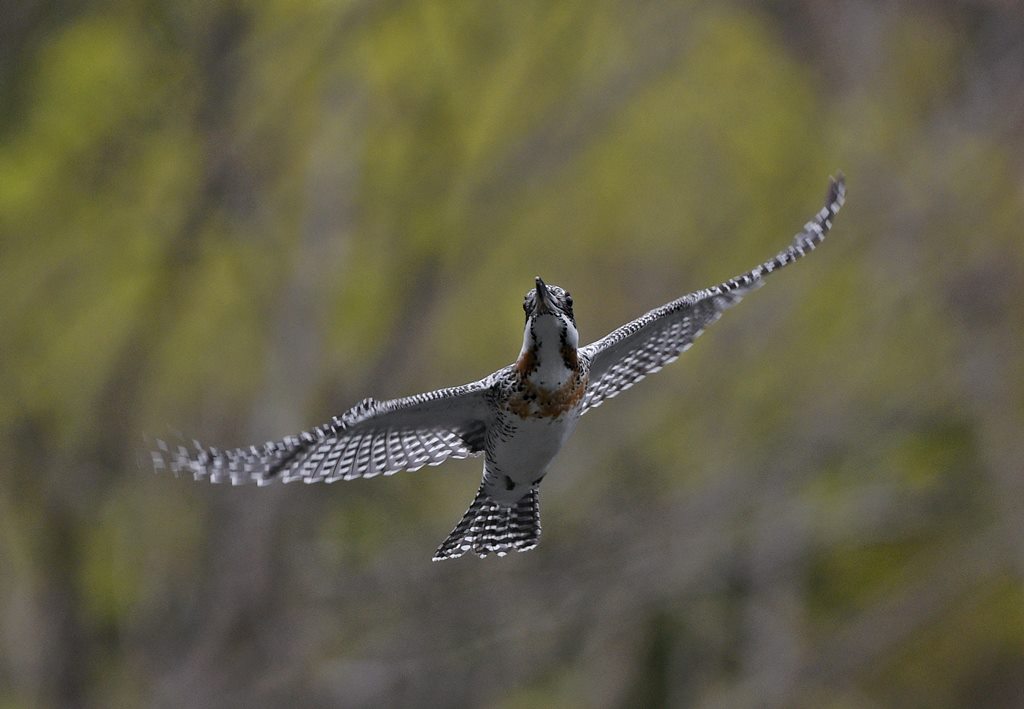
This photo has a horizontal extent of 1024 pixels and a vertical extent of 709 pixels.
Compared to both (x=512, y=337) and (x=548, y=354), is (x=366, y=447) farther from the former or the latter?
(x=512, y=337)

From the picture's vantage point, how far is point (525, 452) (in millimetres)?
5258

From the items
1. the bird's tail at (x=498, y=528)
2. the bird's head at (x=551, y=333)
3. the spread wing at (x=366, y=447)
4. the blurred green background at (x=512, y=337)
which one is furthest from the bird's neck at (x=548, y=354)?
the blurred green background at (x=512, y=337)

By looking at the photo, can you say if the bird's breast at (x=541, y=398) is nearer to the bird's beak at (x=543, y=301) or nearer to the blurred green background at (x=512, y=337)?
the bird's beak at (x=543, y=301)

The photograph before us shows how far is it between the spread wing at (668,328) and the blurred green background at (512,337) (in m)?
4.30

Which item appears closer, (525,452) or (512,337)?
(525,452)

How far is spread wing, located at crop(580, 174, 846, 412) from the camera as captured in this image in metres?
5.40

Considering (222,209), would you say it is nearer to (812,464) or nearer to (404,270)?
(404,270)

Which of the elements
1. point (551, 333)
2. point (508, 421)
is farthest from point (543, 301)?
point (508, 421)

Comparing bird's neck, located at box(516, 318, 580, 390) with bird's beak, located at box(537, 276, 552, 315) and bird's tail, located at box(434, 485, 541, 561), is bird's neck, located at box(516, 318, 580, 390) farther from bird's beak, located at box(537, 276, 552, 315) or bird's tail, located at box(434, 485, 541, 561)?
bird's tail, located at box(434, 485, 541, 561)

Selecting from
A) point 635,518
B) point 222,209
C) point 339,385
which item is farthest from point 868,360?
point 222,209

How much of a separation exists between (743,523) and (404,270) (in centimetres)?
580

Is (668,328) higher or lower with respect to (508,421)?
higher

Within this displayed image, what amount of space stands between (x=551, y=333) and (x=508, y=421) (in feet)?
1.48

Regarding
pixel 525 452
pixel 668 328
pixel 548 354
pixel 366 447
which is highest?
pixel 668 328
